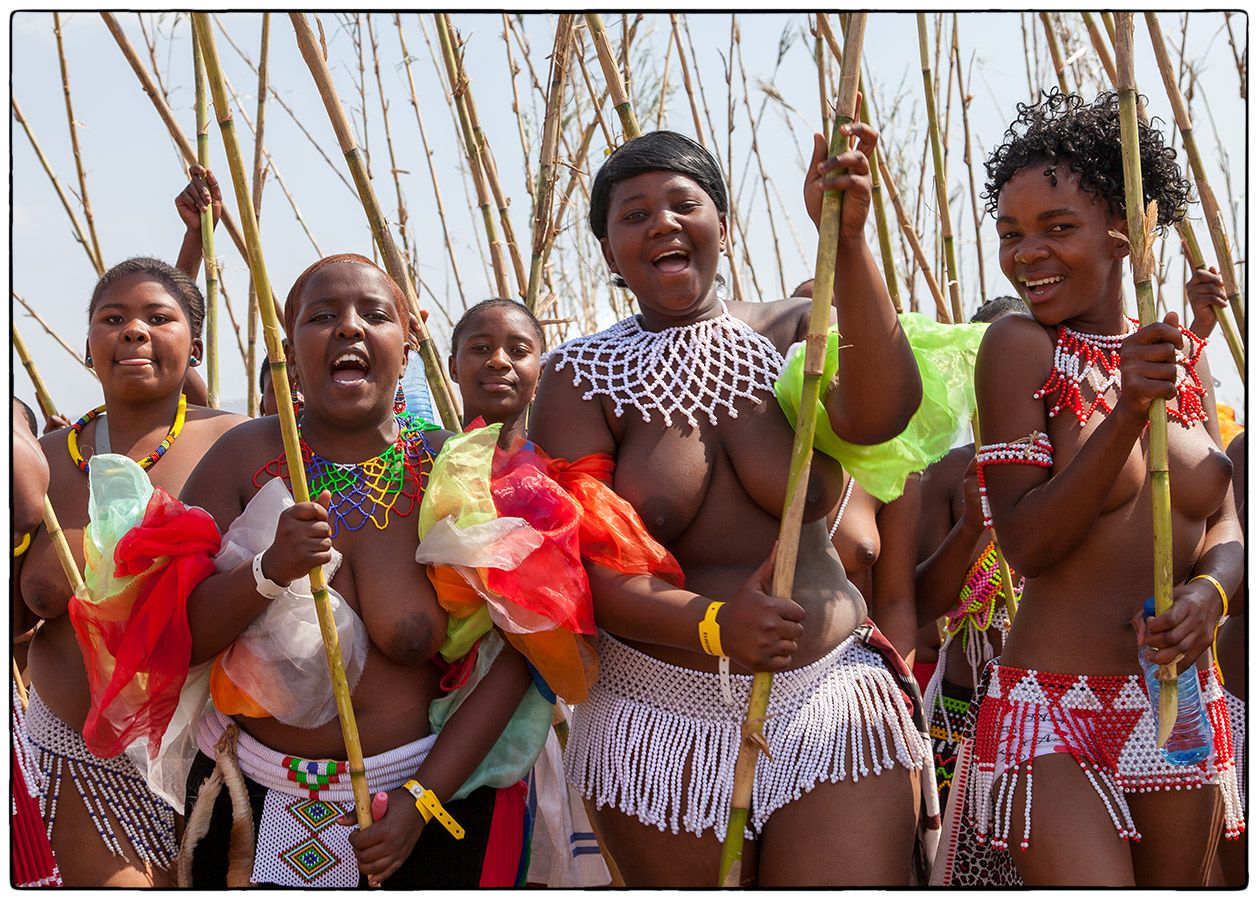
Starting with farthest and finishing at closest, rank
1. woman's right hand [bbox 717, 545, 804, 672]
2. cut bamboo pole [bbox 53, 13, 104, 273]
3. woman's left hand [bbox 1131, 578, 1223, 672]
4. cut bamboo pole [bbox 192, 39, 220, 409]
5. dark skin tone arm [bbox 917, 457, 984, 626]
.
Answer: cut bamboo pole [bbox 53, 13, 104, 273]
cut bamboo pole [bbox 192, 39, 220, 409]
dark skin tone arm [bbox 917, 457, 984, 626]
woman's left hand [bbox 1131, 578, 1223, 672]
woman's right hand [bbox 717, 545, 804, 672]

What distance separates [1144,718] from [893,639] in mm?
662

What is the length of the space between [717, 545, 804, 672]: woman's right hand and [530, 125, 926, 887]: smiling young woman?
0.02 meters

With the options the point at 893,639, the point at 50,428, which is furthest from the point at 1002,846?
the point at 50,428

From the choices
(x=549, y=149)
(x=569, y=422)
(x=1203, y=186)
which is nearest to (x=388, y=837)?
(x=569, y=422)

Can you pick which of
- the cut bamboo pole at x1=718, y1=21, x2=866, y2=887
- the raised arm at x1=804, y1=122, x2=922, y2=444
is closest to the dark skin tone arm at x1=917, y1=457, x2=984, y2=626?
the raised arm at x1=804, y1=122, x2=922, y2=444

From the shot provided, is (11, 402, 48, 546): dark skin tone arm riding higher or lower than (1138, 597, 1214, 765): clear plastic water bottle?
higher

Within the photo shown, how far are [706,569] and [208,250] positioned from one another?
1162 mm

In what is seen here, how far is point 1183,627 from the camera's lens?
1809mm

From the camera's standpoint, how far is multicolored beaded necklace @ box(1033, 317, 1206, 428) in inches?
77.2

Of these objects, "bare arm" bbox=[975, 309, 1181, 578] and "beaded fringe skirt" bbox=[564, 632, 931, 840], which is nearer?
"bare arm" bbox=[975, 309, 1181, 578]

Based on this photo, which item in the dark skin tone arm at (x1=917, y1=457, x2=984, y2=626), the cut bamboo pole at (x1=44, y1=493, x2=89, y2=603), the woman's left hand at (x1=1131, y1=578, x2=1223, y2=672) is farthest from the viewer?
the dark skin tone arm at (x1=917, y1=457, x2=984, y2=626)

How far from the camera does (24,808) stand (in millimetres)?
1963

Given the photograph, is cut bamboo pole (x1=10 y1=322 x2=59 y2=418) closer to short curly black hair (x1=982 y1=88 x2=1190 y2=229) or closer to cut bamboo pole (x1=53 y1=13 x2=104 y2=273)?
cut bamboo pole (x1=53 y1=13 x2=104 y2=273)

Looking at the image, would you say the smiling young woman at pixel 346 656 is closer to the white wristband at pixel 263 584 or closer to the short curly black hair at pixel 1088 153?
the white wristband at pixel 263 584
